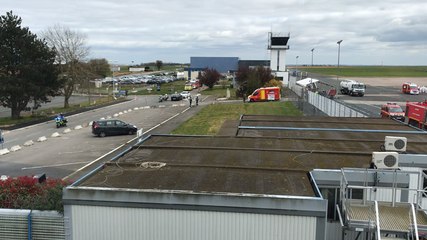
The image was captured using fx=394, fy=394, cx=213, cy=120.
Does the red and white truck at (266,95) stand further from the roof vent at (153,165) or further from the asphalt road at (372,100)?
the roof vent at (153,165)

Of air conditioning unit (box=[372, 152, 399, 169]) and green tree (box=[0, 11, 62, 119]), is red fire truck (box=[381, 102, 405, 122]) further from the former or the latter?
green tree (box=[0, 11, 62, 119])

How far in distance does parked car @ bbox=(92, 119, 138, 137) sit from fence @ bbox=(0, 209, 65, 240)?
972 inches

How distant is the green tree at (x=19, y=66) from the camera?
146 feet

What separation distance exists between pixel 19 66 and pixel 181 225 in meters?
42.6

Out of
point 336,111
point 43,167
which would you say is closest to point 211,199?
point 43,167

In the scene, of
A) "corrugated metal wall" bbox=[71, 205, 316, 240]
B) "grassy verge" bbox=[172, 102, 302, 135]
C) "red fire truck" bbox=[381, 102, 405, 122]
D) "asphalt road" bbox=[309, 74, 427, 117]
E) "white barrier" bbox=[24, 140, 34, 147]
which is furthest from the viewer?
"asphalt road" bbox=[309, 74, 427, 117]

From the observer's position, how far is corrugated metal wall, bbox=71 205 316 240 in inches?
340

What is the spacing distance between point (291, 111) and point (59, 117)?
26359mm

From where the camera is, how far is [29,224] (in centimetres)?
1060

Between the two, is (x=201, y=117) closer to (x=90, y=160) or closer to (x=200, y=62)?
(x=90, y=160)

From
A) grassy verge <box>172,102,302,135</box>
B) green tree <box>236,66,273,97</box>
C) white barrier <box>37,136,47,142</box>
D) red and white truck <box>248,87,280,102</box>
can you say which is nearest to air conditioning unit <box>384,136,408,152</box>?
grassy verge <box>172,102,302,135</box>

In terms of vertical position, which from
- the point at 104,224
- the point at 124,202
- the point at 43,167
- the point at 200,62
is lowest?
the point at 43,167

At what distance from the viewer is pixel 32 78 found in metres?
45.8

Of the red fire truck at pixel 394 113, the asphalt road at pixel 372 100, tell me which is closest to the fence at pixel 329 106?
the asphalt road at pixel 372 100
